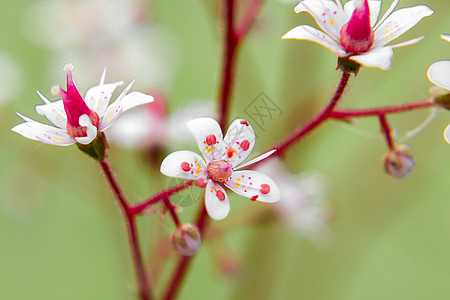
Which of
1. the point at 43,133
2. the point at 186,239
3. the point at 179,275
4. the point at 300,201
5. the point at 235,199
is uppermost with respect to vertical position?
the point at 43,133

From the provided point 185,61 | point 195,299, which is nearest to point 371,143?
point 195,299

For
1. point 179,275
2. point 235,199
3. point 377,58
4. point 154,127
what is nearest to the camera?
point 377,58

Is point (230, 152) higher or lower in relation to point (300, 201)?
higher

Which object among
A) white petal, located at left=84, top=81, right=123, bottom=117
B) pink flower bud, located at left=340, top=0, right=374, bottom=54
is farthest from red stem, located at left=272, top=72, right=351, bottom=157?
white petal, located at left=84, top=81, right=123, bottom=117

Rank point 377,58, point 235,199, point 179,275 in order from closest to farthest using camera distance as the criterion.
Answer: point 377,58 < point 179,275 < point 235,199

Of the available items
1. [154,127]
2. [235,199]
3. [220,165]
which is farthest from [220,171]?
[235,199]

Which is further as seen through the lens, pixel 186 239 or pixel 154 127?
pixel 154 127

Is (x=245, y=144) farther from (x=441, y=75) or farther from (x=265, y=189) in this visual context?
(x=441, y=75)
